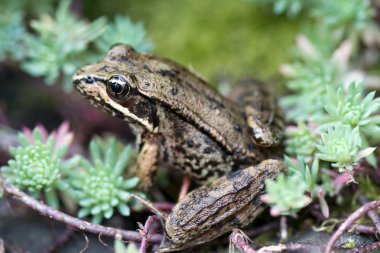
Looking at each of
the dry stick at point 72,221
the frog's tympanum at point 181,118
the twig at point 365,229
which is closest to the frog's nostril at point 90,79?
the frog's tympanum at point 181,118

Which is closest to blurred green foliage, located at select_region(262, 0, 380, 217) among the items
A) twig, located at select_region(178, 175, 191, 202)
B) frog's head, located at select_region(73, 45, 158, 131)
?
twig, located at select_region(178, 175, 191, 202)

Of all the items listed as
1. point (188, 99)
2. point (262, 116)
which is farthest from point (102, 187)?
point (262, 116)

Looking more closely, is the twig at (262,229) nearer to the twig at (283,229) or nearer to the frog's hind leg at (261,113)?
the twig at (283,229)

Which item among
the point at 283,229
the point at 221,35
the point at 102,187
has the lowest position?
the point at 283,229

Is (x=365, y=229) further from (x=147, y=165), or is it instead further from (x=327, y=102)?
(x=147, y=165)

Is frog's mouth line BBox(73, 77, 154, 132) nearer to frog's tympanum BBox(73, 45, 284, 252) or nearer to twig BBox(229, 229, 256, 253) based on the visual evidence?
frog's tympanum BBox(73, 45, 284, 252)

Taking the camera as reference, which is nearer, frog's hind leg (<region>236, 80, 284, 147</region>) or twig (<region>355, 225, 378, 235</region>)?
twig (<region>355, 225, 378, 235</region>)

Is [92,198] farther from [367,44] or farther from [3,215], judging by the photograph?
[367,44]
